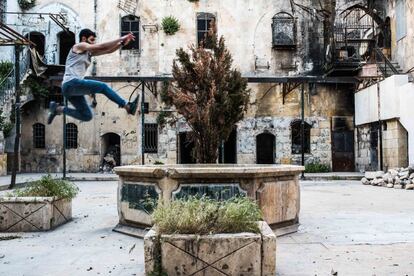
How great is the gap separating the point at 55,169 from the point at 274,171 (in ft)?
65.3

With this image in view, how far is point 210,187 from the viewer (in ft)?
21.0

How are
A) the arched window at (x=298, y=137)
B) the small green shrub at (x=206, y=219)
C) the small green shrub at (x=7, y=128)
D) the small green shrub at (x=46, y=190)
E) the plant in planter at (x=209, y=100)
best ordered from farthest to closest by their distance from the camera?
the arched window at (x=298, y=137) → the small green shrub at (x=7, y=128) → the plant in planter at (x=209, y=100) → the small green shrub at (x=46, y=190) → the small green shrub at (x=206, y=219)

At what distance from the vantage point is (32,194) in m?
7.90

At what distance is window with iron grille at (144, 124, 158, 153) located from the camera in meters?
24.5

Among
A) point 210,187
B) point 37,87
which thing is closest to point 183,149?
point 37,87

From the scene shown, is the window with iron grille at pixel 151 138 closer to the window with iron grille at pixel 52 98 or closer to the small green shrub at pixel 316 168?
the window with iron grille at pixel 52 98

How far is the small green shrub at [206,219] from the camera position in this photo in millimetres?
4367

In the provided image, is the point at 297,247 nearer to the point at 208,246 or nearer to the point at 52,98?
the point at 208,246

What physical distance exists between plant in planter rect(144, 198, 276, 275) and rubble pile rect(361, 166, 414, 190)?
1246 centimetres

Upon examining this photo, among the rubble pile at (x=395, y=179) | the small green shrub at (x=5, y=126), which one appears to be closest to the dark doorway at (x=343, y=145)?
the rubble pile at (x=395, y=179)

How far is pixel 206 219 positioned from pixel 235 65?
2107 cm

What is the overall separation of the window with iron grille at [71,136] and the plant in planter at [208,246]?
21224 millimetres

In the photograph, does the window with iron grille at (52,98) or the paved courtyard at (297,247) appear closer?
the paved courtyard at (297,247)

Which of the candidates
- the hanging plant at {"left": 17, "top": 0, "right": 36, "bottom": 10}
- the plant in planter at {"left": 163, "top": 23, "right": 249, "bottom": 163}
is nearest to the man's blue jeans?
the plant in planter at {"left": 163, "top": 23, "right": 249, "bottom": 163}
